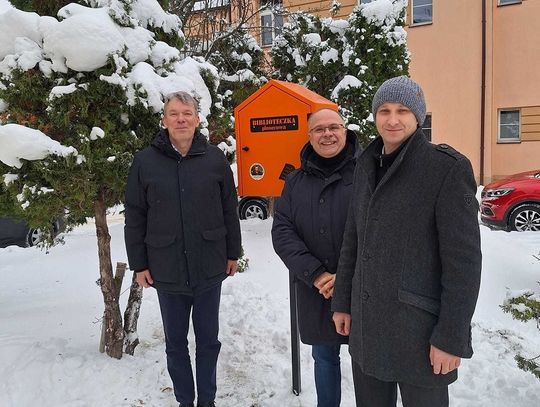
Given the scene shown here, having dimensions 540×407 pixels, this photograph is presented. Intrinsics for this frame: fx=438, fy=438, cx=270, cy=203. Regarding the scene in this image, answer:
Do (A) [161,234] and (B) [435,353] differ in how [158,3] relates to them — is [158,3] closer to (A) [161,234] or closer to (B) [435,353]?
(A) [161,234]

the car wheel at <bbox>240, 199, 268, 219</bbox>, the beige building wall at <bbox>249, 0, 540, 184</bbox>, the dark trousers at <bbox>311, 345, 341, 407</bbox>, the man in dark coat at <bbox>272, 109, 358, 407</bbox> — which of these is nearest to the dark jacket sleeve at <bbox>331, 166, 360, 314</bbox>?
the man in dark coat at <bbox>272, 109, 358, 407</bbox>

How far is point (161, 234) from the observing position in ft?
8.06

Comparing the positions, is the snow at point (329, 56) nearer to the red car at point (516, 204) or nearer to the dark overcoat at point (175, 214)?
the red car at point (516, 204)

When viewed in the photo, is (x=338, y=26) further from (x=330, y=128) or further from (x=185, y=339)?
(x=185, y=339)

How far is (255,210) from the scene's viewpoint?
30.2 feet

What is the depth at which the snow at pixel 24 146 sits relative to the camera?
7.98 feet

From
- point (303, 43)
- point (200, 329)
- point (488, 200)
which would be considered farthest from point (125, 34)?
point (488, 200)

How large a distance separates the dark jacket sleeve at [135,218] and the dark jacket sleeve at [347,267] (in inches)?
45.9

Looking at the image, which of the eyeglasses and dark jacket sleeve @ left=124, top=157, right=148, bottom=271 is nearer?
the eyeglasses

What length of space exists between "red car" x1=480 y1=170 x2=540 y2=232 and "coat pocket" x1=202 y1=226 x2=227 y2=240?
6762 mm

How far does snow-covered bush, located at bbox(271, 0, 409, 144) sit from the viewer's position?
6.98 meters

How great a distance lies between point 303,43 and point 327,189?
5.95 metres

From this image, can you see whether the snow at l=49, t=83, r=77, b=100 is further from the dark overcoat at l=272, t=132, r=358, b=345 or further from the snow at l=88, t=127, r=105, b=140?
the dark overcoat at l=272, t=132, r=358, b=345

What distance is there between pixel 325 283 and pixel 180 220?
0.89 metres
